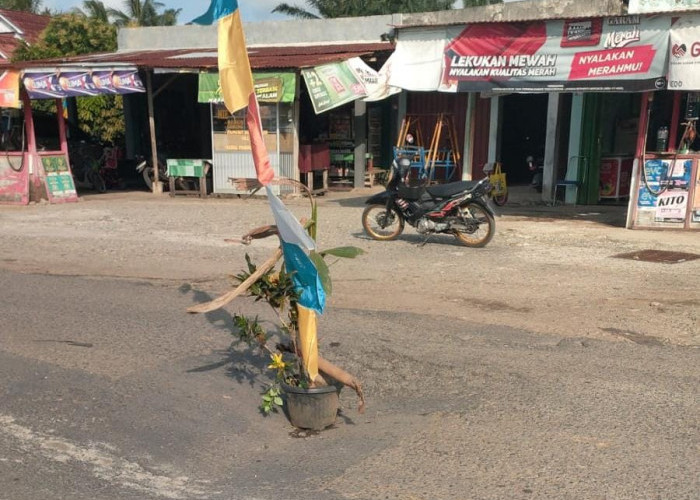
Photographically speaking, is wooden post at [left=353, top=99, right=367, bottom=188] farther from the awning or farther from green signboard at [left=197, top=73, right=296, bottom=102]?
the awning

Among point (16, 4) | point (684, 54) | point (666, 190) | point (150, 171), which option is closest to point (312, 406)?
point (684, 54)

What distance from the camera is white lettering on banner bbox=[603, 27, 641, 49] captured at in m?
11.4

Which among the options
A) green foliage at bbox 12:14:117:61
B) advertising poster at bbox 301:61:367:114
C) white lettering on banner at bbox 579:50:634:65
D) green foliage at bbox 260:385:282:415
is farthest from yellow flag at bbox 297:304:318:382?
green foliage at bbox 12:14:117:61

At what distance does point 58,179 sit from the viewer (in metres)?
16.7

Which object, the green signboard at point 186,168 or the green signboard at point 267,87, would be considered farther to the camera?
the green signboard at point 186,168

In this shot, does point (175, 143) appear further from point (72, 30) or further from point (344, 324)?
point (344, 324)

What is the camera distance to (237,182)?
17.8 m

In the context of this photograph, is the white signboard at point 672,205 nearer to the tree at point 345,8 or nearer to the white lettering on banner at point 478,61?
the white lettering on banner at point 478,61

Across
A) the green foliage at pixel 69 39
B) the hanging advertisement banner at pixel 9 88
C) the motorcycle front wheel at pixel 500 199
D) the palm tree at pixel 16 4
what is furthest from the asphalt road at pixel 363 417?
the palm tree at pixel 16 4

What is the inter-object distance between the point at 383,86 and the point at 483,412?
13400 mm

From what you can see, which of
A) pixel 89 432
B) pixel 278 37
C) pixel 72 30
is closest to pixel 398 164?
pixel 89 432

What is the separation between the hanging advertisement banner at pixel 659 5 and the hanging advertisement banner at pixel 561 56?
0.47ft

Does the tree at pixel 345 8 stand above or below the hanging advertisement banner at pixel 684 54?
above

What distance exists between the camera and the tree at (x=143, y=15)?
4307 cm
